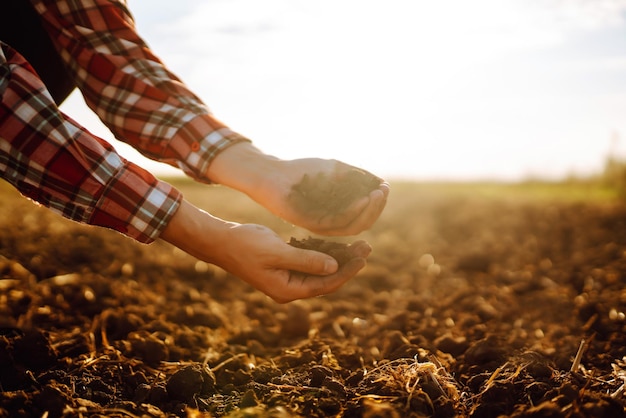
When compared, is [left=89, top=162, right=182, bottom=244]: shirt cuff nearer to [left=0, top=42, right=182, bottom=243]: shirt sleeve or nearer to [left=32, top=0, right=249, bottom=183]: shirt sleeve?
[left=0, top=42, right=182, bottom=243]: shirt sleeve

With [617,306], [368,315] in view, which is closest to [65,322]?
[368,315]

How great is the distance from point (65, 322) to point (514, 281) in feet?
8.62

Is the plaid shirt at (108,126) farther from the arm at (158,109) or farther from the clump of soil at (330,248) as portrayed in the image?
the clump of soil at (330,248)

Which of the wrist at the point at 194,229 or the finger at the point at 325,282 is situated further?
the finger at the point at 325,282

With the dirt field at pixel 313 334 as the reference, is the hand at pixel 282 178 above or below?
above

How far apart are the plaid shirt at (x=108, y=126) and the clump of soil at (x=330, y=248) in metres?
0.47

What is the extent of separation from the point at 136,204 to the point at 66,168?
21 cm

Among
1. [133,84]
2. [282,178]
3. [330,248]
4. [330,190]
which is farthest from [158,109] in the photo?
[330,248]

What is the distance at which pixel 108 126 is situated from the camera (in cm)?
214

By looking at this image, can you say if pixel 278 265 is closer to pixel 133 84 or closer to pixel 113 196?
pixel 113 196

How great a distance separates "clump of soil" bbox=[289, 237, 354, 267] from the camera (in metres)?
1.85

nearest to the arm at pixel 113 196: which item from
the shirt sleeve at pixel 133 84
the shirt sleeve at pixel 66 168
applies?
the shirt sleeve at pixel 66 168

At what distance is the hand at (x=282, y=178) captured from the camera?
1.95m

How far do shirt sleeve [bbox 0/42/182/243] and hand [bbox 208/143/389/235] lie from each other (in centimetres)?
45
